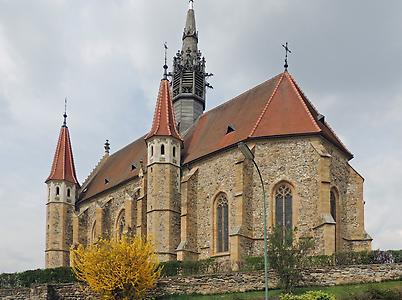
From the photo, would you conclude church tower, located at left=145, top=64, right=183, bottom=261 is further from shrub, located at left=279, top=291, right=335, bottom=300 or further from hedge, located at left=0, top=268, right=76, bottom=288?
shrub, located at left=279, top=291, right=335, bottom=300

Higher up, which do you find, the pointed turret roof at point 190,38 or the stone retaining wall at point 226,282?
the pointed turret roof at point 190,38

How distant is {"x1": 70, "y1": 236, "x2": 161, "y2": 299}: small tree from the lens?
32.5 metres

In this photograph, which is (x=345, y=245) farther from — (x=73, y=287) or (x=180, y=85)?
(x=180, y=85)

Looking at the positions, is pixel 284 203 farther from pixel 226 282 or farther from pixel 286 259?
pixel 286 259

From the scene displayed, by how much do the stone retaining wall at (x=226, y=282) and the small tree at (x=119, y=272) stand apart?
103 cm

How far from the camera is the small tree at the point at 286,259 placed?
3275 centimetres

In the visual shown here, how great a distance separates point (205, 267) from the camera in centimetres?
3984

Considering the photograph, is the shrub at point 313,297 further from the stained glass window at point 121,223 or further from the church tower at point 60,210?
the church tower at point 60,210

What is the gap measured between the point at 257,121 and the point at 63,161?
82.3 ft

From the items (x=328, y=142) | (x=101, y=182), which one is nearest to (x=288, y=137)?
(x=328, y=142)

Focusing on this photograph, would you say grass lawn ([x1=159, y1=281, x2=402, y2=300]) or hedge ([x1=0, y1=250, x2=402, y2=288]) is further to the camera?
hedge ([x1=0, y1=250, x2=402, y2=288])

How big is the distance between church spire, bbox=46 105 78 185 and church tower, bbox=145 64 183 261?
15.8 m

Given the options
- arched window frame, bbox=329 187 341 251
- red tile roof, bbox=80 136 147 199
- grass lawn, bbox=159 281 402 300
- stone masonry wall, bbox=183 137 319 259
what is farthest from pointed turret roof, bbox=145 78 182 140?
grass lawn, bbox=159 281 402 300

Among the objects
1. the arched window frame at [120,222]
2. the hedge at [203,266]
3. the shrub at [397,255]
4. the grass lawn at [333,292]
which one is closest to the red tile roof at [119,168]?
the arched window frame at [120,222]
